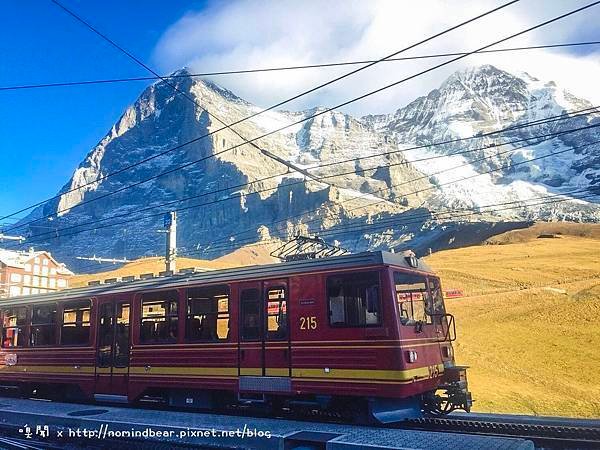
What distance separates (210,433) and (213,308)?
15.5ft

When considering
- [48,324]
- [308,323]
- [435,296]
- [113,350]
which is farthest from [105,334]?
[435,296]

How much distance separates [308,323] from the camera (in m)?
11.8

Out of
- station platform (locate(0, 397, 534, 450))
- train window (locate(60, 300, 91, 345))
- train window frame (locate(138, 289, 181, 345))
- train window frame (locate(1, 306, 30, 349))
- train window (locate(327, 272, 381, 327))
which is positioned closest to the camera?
station platform (locate(0, 397, 534, 450))

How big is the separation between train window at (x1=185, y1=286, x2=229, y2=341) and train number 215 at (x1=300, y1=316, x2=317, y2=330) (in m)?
2.10

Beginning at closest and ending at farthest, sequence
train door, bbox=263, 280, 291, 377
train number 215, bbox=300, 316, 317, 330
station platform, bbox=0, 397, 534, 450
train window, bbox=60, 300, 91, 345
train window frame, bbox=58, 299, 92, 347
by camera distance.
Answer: station platform, bbox=0, 397, 534, 450 → train number 215, bbox=300, 316, 317, 330 → train door, bbox=263, 280, 291, 377 → train window frame, bbox=58, 299, 92, 347 → train window, bbox=60, 300, 91, 345

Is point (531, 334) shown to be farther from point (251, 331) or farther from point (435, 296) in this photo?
point (251, 331)

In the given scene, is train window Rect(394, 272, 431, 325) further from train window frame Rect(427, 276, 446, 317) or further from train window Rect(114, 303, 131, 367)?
train window Rect(114, 303, 131, 367)

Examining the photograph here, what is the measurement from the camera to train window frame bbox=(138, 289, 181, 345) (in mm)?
13992

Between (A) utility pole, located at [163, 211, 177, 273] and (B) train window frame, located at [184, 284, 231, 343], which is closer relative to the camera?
(B) train window frame, located at [184, 284, 231, 343]

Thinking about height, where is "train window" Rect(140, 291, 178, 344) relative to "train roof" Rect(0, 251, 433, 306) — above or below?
below

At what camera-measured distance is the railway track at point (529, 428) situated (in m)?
9.09

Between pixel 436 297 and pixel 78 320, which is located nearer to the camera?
pixel 436 297

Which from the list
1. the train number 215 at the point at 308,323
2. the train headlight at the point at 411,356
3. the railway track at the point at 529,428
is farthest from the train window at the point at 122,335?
the train headlight at the point at 411,356

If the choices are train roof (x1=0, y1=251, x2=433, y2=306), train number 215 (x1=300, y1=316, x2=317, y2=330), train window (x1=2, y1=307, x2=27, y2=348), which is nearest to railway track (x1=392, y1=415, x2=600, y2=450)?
train number 215 (x1=300, y1=316, x2=317, y2=330)
